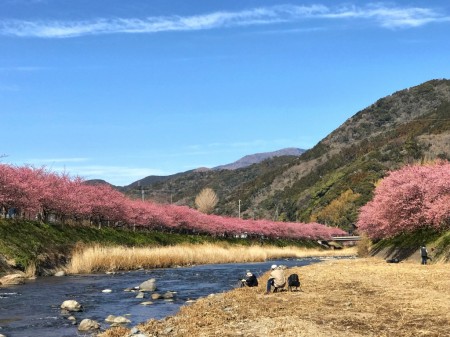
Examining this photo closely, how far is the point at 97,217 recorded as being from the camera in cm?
8619

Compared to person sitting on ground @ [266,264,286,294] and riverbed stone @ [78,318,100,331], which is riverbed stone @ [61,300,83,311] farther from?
person sitting on ground @ [266,264,286,294]

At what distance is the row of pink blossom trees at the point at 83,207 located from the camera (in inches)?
2288

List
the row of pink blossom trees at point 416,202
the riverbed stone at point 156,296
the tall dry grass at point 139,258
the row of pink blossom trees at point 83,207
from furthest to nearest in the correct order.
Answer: the row of pink blossom trees at point 83,207, the row of pink blossom trees at point 416,202, the tall dry grass at point 139,258, the riverbed stone at point 156,296

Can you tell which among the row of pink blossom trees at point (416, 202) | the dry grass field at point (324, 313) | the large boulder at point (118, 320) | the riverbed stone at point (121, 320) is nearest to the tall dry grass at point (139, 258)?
the row of pink blossom trees at point (416, 202)

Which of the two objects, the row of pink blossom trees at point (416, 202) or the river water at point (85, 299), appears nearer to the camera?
the river water at point (85, 299)

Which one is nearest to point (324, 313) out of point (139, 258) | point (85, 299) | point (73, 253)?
point (85, 299)

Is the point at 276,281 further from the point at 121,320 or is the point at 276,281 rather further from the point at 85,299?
the point at 85,299

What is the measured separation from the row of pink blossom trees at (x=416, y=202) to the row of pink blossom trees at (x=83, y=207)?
141 feet

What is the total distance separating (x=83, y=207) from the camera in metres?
75.9

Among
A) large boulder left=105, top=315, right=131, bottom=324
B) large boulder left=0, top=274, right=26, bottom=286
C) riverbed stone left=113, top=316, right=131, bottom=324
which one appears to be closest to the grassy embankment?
large boulder left=0, top=274, right=26, bottom=286

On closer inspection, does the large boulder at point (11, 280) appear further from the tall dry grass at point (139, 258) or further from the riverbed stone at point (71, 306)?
the riverbed stone at point (71, 306)

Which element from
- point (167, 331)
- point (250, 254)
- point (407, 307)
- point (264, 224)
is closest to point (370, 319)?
point (407, 307)

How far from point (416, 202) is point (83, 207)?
4862cm

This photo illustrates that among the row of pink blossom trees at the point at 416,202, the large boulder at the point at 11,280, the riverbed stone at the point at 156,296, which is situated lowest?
the riverbed stone at the point at 156,296
